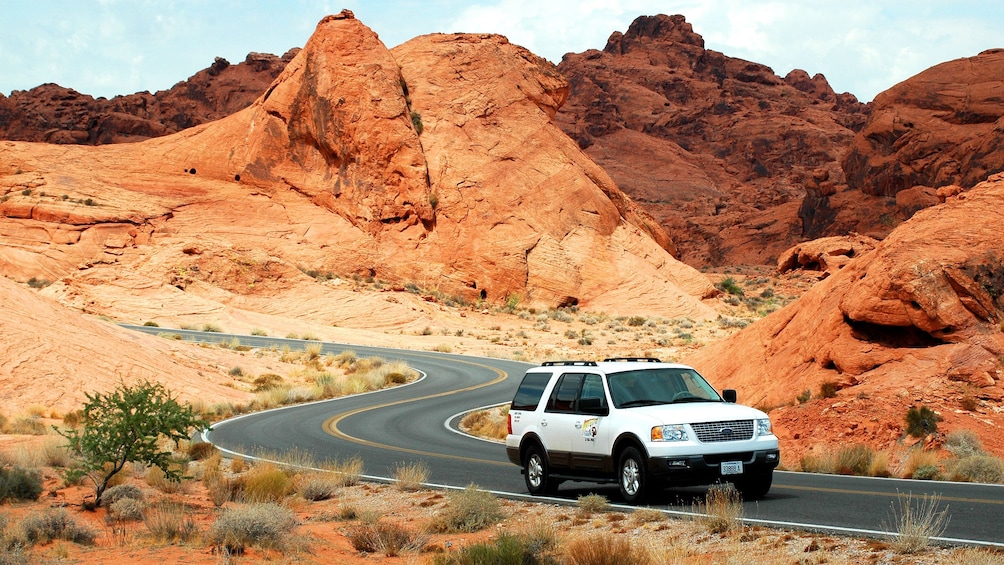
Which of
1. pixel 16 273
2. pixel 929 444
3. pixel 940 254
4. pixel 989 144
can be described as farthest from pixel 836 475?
pixel 989 144

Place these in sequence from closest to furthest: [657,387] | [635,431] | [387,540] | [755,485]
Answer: [387,540]
[635,431]
[755,485]
[657,387]

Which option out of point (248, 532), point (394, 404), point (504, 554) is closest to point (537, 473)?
point (248, 532)

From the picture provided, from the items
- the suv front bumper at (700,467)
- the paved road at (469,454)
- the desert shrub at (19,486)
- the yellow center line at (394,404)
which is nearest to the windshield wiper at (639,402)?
the suv front bumper at (700,467)

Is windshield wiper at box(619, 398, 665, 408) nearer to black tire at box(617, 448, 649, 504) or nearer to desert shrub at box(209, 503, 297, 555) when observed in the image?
black tire at box(617, 448, 649, 504)

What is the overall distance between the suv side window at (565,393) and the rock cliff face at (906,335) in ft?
20.4

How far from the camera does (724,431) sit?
1191cm

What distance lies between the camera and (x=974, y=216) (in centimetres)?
2131

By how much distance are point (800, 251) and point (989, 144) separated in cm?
1562

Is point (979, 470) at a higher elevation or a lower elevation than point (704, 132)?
lower

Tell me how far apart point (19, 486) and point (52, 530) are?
3384mm

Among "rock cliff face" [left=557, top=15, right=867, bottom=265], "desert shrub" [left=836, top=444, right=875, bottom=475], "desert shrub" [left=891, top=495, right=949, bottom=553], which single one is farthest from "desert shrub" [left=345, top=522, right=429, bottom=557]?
"rock cliff face" [left=557, top=15, right=867, bottom=265]

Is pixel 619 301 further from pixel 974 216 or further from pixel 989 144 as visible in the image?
pixel 974 216

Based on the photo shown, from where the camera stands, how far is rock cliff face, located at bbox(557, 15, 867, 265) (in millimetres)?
108750

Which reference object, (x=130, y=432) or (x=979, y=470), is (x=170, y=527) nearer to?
(x=130, y=432)
